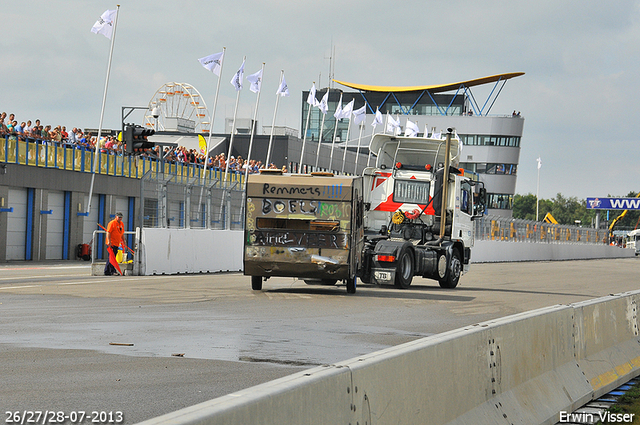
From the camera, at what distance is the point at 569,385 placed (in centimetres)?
839

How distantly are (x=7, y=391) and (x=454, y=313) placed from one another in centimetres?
1024

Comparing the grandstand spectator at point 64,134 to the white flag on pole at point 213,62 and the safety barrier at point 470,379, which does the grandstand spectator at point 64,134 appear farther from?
the safety barrier at point 470,379

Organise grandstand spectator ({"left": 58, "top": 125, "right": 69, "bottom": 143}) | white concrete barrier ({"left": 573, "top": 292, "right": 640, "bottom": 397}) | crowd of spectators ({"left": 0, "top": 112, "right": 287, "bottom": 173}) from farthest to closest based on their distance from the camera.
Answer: grandstand spectator ({"left": 58, "top": 125, "right": 69, "bottom": 143})
crowd of spectators ({"left": 0, "top": 112, "right": 287, "bottom": 173})
white concrete barrier ({"left": 573, "top": 292, "right": 640, "bottom": 397})

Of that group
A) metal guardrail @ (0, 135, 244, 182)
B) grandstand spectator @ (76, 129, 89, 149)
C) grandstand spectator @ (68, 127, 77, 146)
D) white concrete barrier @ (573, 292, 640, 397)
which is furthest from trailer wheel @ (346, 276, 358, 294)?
grandstand spectator @ (76, 129, 89, 149)

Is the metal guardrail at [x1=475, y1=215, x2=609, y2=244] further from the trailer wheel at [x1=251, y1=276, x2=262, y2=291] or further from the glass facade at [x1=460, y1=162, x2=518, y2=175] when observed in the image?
the glass facade at [x1=460, y1=162, x2=518, y2=175]

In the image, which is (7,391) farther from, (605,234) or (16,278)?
(605,234)

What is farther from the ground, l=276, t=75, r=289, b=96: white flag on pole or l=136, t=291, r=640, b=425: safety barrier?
l=276, t=75, r=289, b=96: white flag on pole

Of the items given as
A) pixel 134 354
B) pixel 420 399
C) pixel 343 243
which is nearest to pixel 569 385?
pixel 420 399

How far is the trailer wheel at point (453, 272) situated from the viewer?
80.8 feet

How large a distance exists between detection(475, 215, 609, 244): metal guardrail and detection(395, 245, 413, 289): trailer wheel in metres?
28.4

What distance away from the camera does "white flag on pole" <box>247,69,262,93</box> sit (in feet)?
155

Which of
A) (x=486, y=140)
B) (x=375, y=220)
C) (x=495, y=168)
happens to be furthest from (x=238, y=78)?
(x=495, y=168)

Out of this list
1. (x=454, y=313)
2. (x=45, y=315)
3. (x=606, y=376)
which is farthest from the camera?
(x=454, y=313)

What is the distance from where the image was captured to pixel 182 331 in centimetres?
1223
